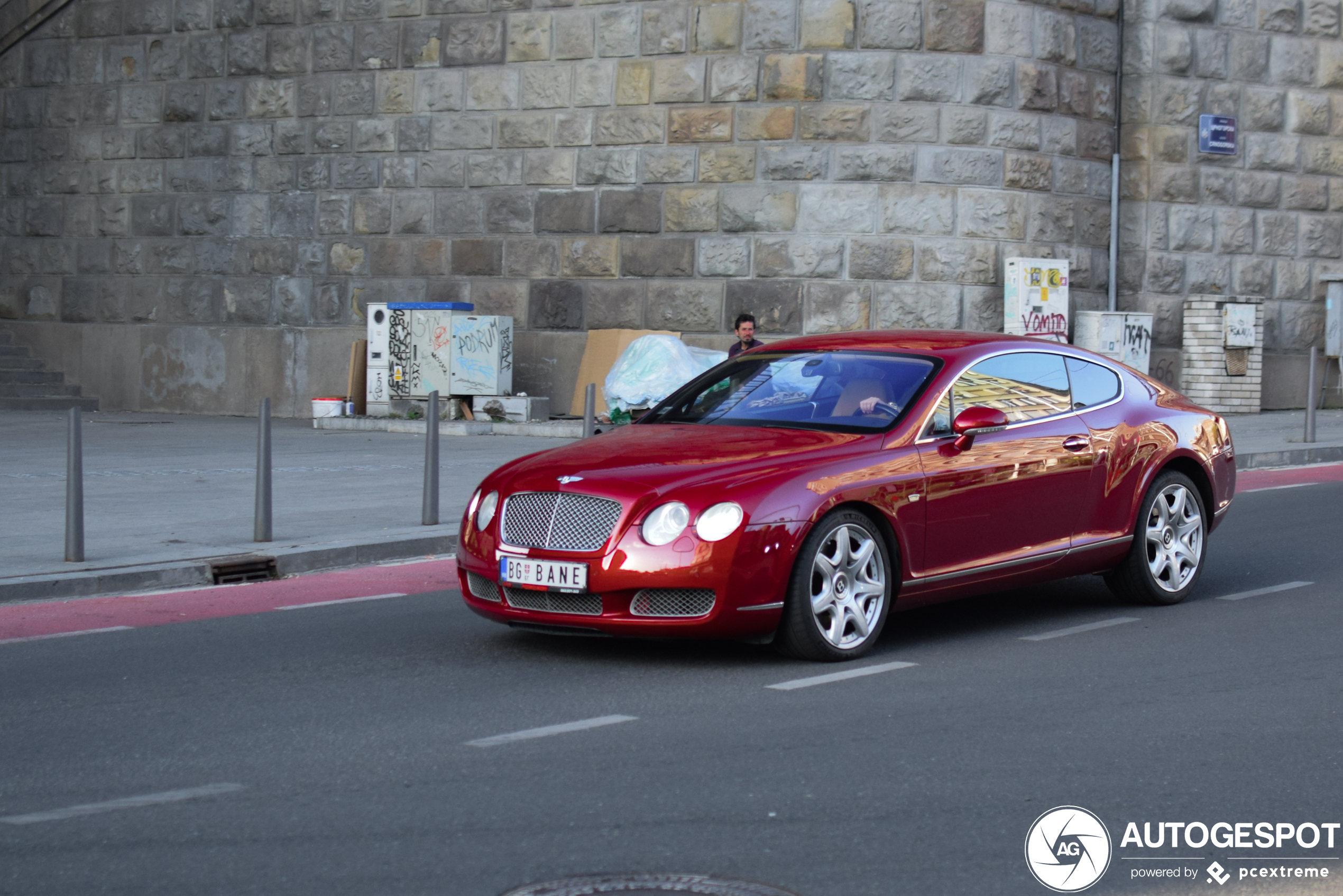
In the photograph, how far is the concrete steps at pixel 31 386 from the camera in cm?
2431

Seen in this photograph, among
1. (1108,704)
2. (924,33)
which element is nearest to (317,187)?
(924,33)

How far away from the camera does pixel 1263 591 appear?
9414 mm

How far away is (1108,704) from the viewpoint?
6453mm

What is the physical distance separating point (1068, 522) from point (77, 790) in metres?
4.95

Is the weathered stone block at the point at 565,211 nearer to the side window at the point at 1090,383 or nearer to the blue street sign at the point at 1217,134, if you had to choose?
the blue street sign at the point at 1217,134

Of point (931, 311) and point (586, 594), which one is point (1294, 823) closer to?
point (586, 594)

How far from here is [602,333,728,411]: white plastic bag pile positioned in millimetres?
19344

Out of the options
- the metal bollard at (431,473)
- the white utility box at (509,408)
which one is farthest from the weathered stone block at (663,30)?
the metal bollard at (431,473)

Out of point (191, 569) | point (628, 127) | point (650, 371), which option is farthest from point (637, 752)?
point (628, 127)

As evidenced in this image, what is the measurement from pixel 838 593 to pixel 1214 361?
Answer: 56.2 ft

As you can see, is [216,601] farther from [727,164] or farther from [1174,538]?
[727,164]

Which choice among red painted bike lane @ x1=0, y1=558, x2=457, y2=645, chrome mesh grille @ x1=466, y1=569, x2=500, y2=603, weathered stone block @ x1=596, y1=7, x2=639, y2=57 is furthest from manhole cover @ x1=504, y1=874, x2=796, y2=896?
weathered stone block @ x1=596, y1=7, x2=639, y2=57

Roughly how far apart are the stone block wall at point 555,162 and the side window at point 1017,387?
12.0 m

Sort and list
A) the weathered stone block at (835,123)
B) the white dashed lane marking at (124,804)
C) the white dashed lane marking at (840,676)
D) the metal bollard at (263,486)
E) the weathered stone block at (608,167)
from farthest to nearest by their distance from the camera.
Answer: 1. the weathered stone block at (608,167)
2. the weathered stone block at (835,123)
3. the metal bollard at (263,486)
4. the white dashed lane marking at (840,676)
5. the white dashed lane marking at (124,804)
